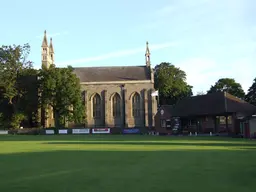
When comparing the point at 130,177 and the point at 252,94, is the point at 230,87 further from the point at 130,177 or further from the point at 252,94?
the point at 130,177

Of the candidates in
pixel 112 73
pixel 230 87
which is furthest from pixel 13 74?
A: pixel 230 87

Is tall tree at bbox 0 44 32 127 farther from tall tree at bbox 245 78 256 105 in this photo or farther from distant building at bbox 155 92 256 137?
tall tree at bbox 245 78 256 105

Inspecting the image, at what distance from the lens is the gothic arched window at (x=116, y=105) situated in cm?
8666

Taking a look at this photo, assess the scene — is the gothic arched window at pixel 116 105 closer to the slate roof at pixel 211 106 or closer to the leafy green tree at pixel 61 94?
the leafy green tree at pixel 61 94

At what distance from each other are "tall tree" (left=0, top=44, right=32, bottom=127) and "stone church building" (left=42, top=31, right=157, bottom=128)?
16.4 metres

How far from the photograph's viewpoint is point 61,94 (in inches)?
2886

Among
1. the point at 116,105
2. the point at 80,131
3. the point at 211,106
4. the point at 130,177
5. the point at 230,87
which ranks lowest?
the point at 130,177

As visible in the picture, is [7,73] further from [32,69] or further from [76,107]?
[76,107]

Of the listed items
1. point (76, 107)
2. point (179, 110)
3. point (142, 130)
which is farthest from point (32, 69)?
point (179, 110)

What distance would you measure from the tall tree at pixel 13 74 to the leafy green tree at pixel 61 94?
16.7 ft

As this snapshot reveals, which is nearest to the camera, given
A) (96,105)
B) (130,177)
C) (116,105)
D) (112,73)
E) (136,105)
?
(130,177)

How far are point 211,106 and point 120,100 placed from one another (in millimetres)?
Result: 31817

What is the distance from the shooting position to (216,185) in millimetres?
10375

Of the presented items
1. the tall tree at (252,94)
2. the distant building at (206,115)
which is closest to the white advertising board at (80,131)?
the distant building at (206,115)
